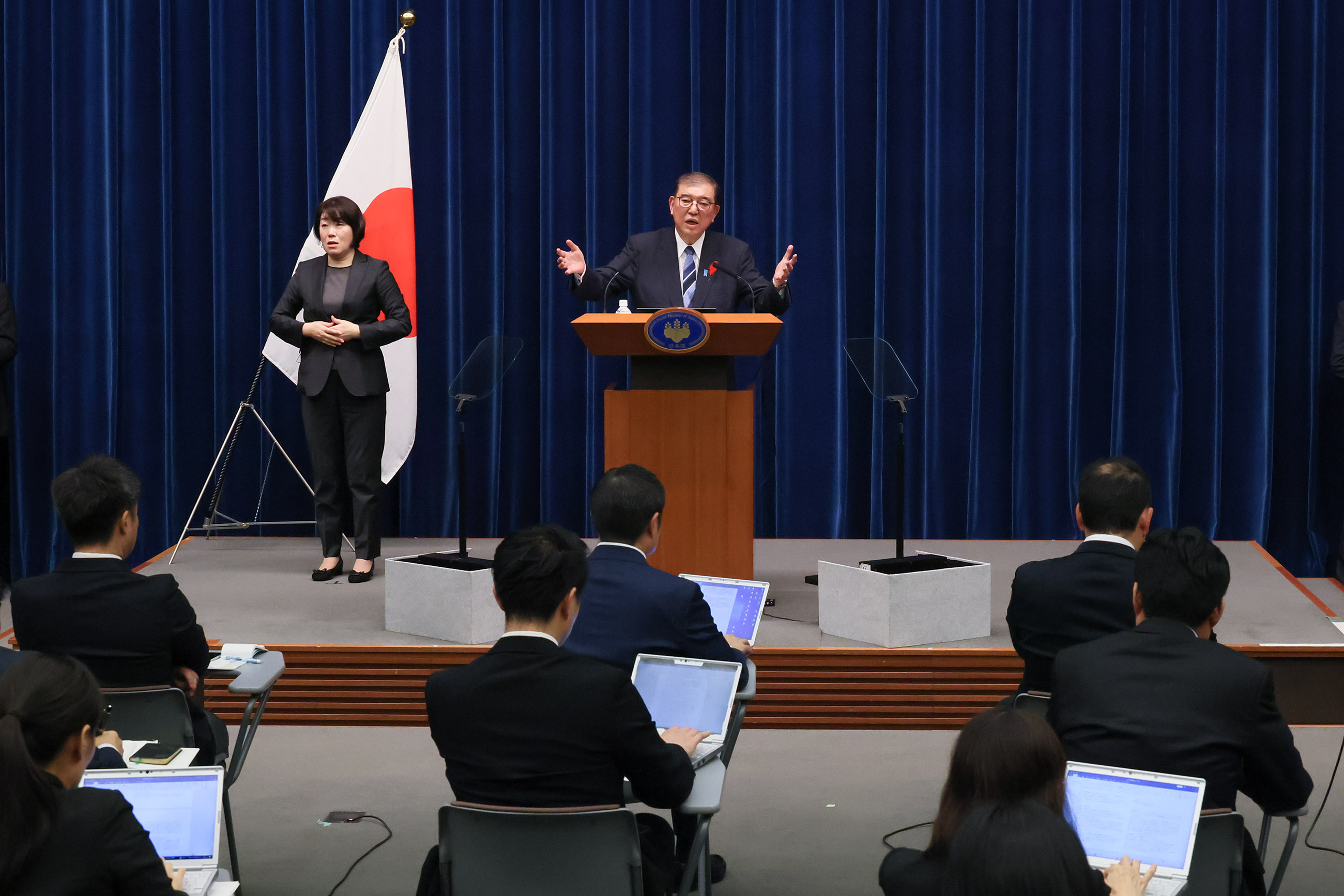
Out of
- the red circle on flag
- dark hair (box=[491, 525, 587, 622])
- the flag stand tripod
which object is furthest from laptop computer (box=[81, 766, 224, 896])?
the red circle on flag

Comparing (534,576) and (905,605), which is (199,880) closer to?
(534,576)

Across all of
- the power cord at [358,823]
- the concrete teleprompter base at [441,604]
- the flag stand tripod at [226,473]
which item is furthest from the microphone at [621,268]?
the power cord at [358,823]

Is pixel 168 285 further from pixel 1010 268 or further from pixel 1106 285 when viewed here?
pixel 1106 285

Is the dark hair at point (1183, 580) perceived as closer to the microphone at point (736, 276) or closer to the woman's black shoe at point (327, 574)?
the microphone at point (736, 276)

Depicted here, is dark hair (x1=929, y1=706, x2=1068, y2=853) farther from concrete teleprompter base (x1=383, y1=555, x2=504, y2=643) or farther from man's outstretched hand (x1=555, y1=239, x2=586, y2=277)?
man's outstretched hand (x1=555, y1=239, x2=586, y2=277)

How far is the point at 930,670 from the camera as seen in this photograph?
4355 millimetres

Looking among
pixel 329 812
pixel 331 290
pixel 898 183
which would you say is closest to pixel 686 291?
pixel 331 290

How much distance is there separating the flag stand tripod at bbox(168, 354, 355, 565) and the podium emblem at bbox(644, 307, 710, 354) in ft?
6.69

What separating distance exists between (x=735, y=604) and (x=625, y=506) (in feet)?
1.08

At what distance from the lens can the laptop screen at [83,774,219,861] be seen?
211cm

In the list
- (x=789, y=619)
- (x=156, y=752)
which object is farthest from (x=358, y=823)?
(x=789, y=619)

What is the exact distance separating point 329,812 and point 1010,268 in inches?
162

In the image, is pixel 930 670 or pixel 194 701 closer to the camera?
pixel 194 701

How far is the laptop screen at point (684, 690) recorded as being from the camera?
2.51 metres
